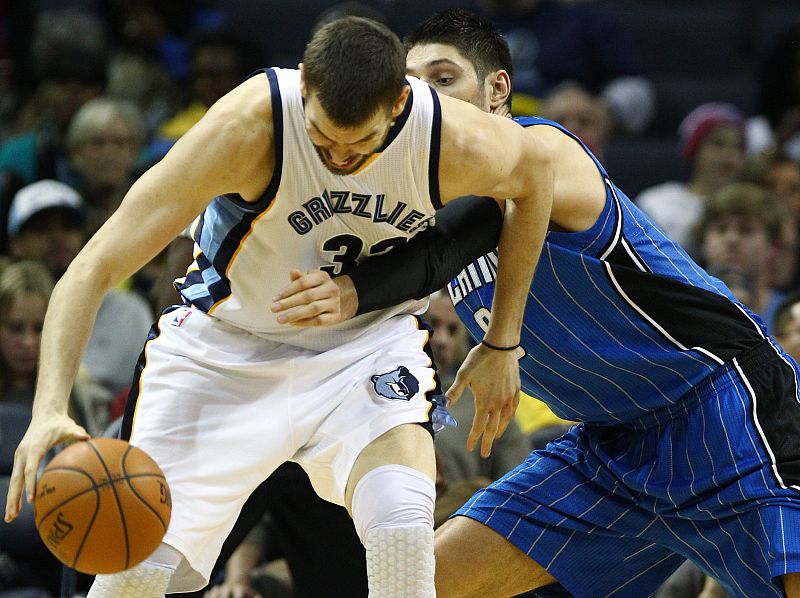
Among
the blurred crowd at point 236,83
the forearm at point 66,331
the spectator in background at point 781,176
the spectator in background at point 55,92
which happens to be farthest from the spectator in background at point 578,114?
the forearm at point 66,331

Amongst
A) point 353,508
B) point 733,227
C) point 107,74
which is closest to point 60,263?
point 107,74

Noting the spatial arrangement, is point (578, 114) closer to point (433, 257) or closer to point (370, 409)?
point (433, 257)

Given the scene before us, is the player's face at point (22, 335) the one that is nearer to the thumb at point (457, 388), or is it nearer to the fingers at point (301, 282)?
the thumb at point (457, 388)

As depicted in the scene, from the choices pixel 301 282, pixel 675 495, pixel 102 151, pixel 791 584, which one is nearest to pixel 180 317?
pixel 301 282

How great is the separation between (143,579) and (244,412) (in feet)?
1.86

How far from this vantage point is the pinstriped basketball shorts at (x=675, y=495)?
427 cm

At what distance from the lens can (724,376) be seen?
174 inches

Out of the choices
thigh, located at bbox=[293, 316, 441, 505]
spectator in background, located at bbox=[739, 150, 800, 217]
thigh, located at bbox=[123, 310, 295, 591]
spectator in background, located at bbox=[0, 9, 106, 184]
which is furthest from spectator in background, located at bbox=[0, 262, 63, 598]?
spectator in background, located at bbox=[739, 150, 800, 217]

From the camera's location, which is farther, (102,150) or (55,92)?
(55,92)

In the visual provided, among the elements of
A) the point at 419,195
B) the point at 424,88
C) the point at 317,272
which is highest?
the point at 424,88

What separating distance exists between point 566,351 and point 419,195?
0.95 metres

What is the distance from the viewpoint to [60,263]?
7.94 m

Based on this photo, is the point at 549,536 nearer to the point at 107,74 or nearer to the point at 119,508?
the point at 119,508

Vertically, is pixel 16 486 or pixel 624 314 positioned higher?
pixel 624 314
